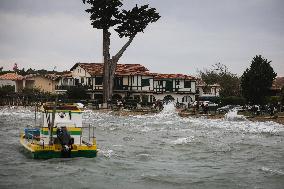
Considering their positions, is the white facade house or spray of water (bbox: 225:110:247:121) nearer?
spray of water (bbox: 225:110:247:121)

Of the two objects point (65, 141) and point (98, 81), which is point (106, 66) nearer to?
point (98, 81)

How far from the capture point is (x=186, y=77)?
262 feet

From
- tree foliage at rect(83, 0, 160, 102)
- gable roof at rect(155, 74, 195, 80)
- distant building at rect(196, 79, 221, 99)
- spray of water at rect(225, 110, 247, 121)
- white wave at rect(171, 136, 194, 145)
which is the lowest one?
white wave at rect(171, 136, 194, 145)

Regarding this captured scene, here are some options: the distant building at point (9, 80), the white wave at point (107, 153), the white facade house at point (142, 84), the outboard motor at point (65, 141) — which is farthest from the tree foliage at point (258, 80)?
the distant building at point (9, 80)

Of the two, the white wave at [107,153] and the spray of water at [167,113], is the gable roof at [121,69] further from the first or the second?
the white wave at [107,153]

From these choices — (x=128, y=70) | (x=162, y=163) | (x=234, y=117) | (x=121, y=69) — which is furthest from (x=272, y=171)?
(x=121, y=69)

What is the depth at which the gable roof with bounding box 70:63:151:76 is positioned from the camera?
7844 cm

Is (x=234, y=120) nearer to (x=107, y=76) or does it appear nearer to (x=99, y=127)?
(x=99, y=127)

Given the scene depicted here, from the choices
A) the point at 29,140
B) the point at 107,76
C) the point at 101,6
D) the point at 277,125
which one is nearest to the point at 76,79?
the point at 107,76

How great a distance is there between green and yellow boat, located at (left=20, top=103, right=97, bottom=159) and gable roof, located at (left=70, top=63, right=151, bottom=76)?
183 feet

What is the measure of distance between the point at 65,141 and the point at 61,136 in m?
0.29

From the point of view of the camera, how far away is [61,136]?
20.3 meters

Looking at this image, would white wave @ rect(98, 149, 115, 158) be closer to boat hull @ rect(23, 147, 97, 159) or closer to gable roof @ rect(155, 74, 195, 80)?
boat hull @ rect(23, 147, 97, 159)

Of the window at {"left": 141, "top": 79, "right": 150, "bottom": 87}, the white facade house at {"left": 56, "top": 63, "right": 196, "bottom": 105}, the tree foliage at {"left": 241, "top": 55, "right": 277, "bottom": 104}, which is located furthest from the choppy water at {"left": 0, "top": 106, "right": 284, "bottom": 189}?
the window at {"left": 141, "top": 79, "right": 150, "bottom": 87}
